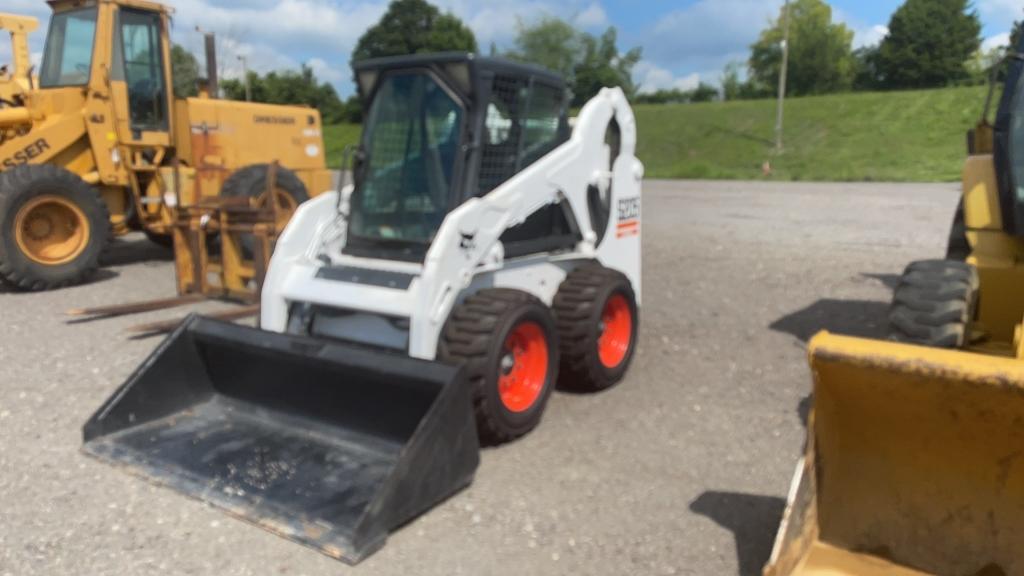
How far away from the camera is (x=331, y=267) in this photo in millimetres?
5223

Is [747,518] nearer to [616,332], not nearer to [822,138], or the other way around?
[616,332]

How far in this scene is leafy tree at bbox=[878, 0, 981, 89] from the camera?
61062 millimetres

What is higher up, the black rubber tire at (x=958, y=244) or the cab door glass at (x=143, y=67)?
the cab door glass at (x=143, y=67)

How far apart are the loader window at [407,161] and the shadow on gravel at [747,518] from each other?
2310 millimetres

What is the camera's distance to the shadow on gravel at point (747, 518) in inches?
136

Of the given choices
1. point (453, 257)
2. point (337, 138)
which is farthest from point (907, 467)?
point (337, 138)

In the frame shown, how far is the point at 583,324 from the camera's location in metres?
5.30

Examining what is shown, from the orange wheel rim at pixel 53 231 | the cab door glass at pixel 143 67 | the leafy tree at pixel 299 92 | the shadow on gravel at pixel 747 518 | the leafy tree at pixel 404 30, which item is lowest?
the shadow on gravel at pixel 747 518

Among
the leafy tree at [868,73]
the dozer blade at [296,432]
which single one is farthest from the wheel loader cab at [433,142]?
the leafy tree at [868,73]

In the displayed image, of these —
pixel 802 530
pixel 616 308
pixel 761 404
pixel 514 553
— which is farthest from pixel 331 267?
pixel 802 530

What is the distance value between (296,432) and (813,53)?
6603cm

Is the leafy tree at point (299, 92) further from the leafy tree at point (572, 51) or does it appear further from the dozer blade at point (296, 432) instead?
the dozer blade at point (296, 432)

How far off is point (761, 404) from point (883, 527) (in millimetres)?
2318

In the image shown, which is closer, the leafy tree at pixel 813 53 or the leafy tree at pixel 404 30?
the leafy tree at pixel 813 53
